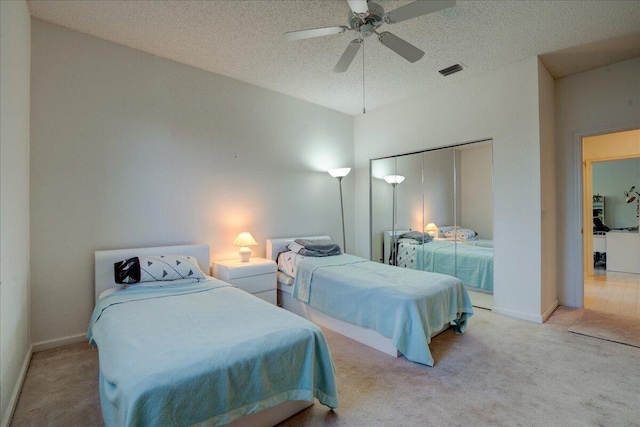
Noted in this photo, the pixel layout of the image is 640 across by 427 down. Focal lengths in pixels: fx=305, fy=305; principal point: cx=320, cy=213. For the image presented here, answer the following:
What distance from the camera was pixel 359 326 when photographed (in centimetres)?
279

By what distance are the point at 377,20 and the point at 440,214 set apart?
266cm

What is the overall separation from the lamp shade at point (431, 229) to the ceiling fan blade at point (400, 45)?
7.79ft

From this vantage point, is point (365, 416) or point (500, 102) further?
point (500, 102)

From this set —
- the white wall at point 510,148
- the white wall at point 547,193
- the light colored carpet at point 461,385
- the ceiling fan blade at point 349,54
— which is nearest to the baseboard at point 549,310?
the white wall at point 547,193

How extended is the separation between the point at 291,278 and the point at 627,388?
2955mm

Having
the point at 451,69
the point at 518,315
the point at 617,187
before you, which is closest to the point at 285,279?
the point at 518,315

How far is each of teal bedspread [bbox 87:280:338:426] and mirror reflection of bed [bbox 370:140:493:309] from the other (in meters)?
2.76

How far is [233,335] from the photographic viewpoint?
168 centimetres

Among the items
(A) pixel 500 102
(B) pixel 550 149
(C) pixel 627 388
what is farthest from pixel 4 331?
(B) pixel 550 149

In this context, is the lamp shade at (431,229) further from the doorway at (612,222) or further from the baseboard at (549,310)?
the doorway at (612,222)

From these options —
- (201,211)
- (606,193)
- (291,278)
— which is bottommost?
(291,278)

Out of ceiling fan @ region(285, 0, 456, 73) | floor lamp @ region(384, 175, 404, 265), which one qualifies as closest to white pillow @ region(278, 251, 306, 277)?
floor lamp @ region(384, 175, 404, 265)

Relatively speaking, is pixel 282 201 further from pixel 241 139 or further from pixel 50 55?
pixel 50 55

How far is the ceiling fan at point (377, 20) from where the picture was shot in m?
1.91
